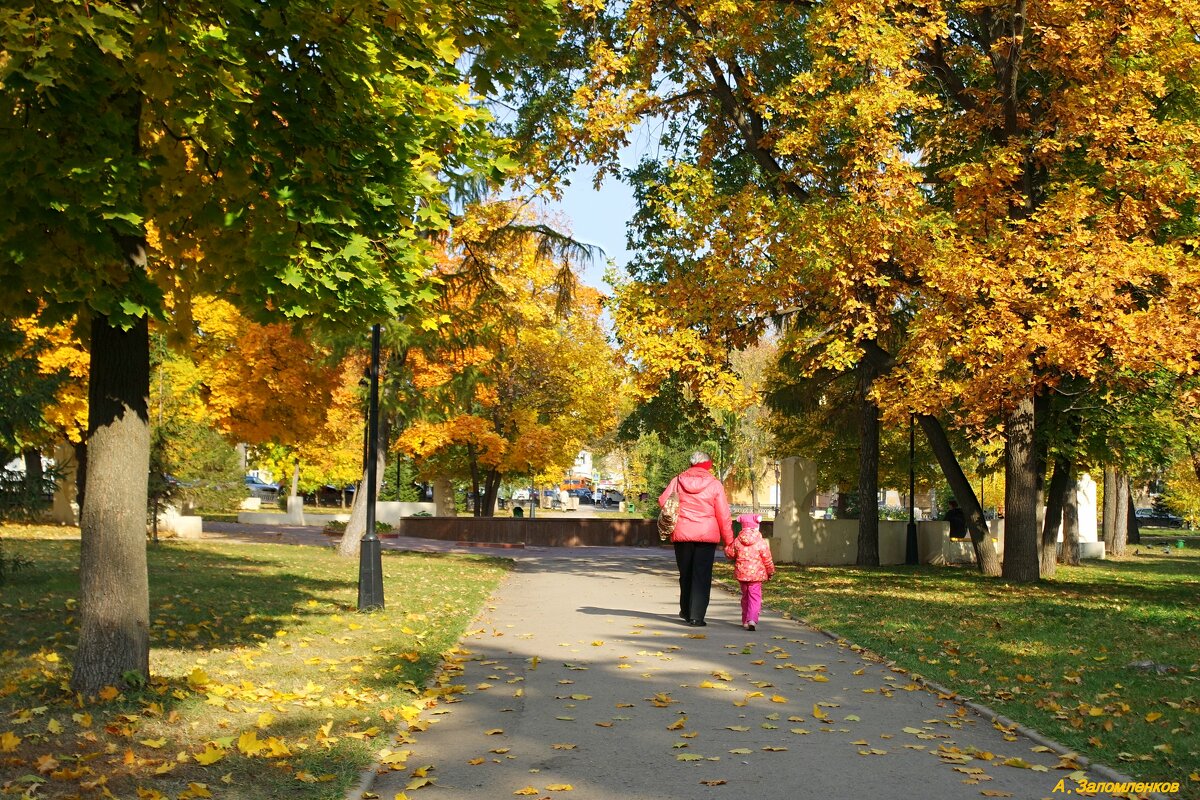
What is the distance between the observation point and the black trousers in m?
12.5

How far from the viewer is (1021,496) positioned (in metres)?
19.9

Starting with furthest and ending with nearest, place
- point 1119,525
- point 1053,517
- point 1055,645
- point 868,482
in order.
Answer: point 1119,525 → point 868,482 → point 1053,517 → point 1055,645

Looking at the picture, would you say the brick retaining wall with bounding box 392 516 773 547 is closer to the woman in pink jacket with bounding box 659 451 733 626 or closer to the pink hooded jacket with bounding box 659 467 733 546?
the woman in pink jacket with bounding box 659 451 733 626

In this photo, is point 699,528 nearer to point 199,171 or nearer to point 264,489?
point 199,171

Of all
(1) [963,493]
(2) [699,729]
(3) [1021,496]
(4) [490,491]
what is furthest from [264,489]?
(2) [699,729]

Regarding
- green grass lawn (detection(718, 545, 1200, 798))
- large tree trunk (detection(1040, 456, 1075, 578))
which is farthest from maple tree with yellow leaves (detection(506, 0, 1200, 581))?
large tree trunk (detection(1040, 456, 1075, 578))

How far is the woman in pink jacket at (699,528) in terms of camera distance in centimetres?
1248

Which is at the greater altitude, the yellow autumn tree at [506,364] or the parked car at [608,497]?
the yellow autumn tree at [506,364]

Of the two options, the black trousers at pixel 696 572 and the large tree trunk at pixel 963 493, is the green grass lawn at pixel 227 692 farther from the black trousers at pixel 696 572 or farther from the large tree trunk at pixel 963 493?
the large tree trunk at pixel 963 493

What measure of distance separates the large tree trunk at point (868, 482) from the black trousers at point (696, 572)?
44.3 ft

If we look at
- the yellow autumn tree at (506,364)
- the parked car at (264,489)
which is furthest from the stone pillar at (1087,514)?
the parked car at (264,489)

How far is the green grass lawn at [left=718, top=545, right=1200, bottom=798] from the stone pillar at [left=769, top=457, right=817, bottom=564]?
4.34 metres

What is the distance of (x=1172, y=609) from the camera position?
655 inches

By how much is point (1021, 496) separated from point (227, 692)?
52.1 feet
